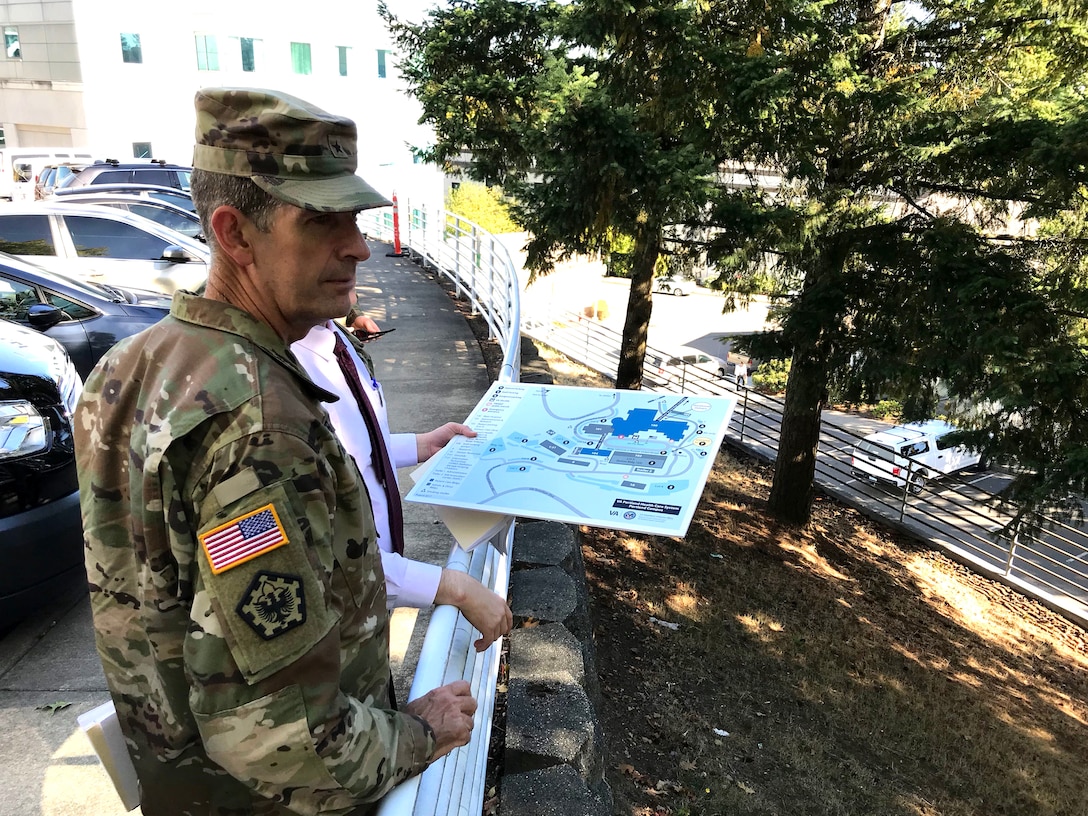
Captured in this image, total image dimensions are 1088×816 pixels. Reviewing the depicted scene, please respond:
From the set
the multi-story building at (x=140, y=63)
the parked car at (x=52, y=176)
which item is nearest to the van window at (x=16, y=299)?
the parked car at (x=52, y=176)

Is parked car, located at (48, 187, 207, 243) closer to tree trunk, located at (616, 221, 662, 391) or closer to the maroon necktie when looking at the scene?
tree trunk, located at (616, 221, 662, 391)

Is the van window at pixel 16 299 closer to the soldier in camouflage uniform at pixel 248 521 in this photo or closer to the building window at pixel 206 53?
the soldier in camouflage uniform at pixel 248 521

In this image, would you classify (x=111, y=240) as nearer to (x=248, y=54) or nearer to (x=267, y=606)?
(x=267, y=606)

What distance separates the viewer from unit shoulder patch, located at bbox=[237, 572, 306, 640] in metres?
1.03

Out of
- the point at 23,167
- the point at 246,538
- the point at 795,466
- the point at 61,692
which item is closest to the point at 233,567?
the point at 246,538

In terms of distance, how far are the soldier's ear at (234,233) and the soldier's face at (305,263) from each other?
0.05 feet

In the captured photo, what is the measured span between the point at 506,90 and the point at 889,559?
8448mm

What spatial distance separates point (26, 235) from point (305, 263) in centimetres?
875

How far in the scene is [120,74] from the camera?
32.9m

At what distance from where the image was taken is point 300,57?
35.2m

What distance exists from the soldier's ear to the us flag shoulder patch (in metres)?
0.42

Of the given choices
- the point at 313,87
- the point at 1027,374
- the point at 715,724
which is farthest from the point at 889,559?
the point at 313,87

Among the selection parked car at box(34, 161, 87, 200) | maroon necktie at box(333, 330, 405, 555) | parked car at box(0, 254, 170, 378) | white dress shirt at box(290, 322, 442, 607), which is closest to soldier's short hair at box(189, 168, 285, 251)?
white dress shirt at box(290, 322, 442, 607)

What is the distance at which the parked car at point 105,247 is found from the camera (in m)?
8.09
